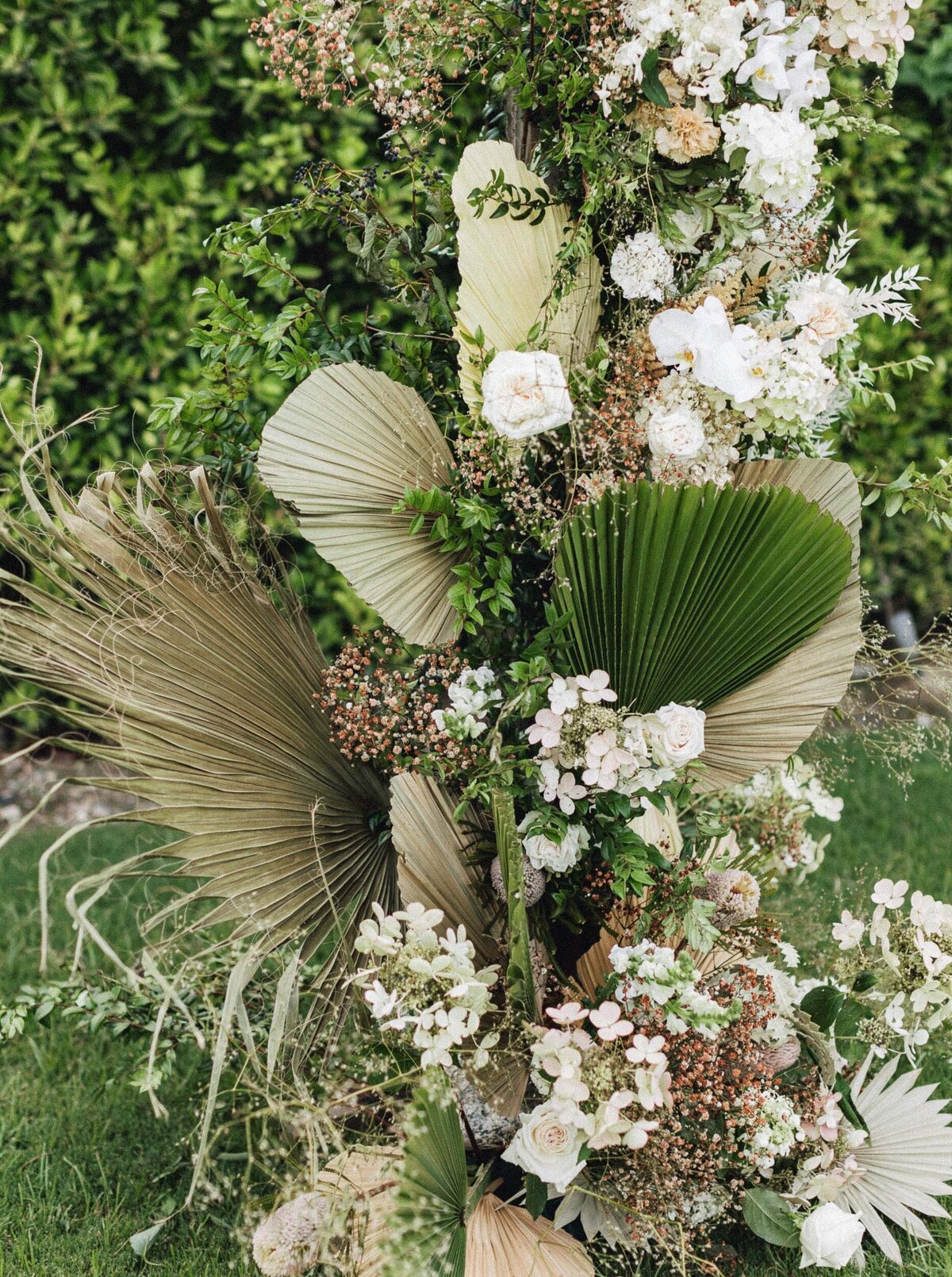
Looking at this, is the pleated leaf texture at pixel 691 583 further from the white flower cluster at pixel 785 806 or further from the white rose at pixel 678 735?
the white flower cluster at pixel 785 806

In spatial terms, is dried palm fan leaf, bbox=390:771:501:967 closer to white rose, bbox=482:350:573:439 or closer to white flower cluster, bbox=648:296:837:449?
white rose, bbox=482:350:573:439

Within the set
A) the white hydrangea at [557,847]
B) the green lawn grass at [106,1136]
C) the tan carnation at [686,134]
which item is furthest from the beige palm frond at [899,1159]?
the tan carnation at [686,134]

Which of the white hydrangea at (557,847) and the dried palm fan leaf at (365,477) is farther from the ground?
the dried palm fan leaf at (365,477)

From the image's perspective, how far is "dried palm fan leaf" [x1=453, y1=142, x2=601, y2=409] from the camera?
162 cm

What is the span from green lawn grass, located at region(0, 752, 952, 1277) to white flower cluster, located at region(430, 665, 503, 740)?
1.94 ft

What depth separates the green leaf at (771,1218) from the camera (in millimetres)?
1632

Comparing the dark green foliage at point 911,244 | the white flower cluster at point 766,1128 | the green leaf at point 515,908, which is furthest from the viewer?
the dark green foliage at point 911,244

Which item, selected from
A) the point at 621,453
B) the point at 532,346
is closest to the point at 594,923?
the point at 621,453

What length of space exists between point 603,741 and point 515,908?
23 cm

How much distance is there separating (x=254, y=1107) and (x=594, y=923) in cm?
70

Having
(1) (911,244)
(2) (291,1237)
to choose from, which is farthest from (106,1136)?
(1) (911,244)

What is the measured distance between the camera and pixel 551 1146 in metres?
1.46

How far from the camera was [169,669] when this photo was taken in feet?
5.55

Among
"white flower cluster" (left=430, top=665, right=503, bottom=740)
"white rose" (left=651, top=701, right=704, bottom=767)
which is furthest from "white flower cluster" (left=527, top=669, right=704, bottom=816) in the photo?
"white flower cluster" (left=430, top=665, right=503, bottom=740)
